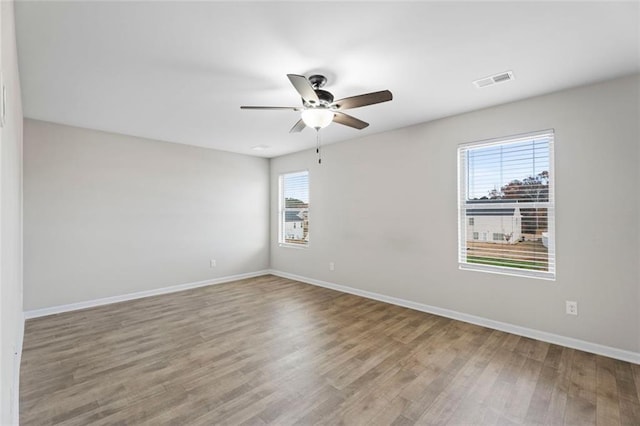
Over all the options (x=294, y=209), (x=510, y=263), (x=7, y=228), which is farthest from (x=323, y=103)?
(x=294, y=209)

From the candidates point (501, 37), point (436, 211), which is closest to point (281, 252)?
point (436, 211)

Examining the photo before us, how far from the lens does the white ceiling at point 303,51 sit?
5.94 ft

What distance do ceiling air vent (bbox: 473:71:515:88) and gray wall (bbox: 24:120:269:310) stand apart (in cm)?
440

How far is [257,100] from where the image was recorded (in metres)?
3.16

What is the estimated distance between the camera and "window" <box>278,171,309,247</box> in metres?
5.72

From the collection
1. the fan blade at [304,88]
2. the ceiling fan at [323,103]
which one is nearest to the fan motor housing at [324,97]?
the ceiling fan at [323,103]

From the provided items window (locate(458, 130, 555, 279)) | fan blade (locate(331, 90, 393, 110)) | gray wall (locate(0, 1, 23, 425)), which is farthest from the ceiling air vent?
gray wall (locate(0, 1, 23, 425))

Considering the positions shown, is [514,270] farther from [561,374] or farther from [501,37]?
[501,37]

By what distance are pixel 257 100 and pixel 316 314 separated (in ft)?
8.89

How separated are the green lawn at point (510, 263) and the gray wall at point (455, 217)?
144 mm

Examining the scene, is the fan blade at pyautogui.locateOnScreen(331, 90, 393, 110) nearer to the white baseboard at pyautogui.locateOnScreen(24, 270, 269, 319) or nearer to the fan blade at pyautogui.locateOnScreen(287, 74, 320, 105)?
the fan blade at pyautogui.locateOnScreen(287, 74, 320, 105)

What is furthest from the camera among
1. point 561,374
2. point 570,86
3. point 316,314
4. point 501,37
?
point 316,314

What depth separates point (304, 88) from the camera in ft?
Answer: 7.19

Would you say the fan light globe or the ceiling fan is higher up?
the ceiling fan
